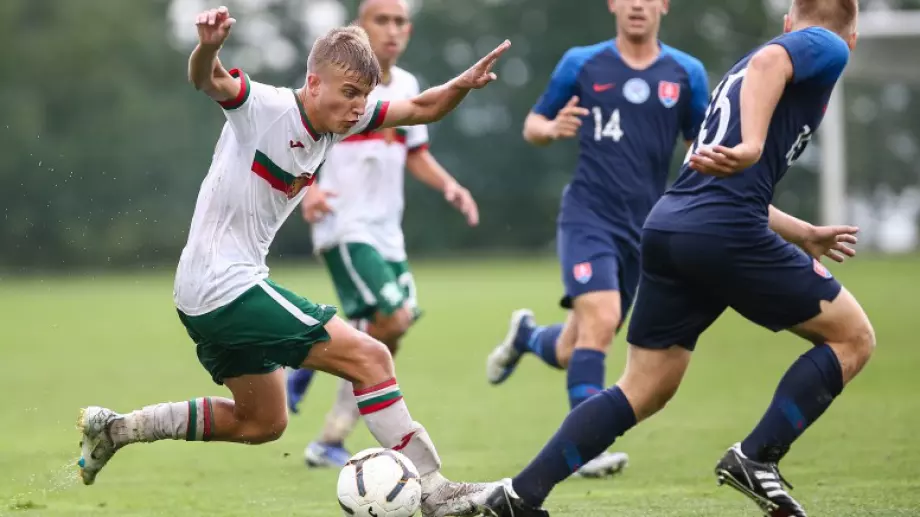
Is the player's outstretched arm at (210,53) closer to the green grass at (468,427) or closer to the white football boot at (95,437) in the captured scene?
the white football boot at (95,437)

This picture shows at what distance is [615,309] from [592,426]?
2.43 metres

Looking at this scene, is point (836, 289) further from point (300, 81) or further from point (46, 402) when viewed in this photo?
point (300, 81)

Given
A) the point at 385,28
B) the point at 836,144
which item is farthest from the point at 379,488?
the point at 836,144

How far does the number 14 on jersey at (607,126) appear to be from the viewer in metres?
7.77

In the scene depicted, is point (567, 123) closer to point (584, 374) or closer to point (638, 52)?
point (638, 52)

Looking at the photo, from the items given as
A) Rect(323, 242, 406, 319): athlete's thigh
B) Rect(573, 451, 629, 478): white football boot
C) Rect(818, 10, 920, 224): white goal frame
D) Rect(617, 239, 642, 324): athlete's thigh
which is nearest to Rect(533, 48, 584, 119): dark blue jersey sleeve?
Rect(617, 239, 642, 324): athlete's thigh

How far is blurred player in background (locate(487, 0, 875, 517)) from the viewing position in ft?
15.8

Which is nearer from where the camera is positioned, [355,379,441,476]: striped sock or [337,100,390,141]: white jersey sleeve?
[355,379,441,476]: striped sock

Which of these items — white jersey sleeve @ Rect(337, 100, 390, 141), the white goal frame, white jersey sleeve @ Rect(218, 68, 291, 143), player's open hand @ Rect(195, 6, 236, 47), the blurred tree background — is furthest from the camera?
the blurred tree background

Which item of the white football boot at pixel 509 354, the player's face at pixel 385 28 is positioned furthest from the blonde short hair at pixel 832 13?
the white football boot at pixel 509 354

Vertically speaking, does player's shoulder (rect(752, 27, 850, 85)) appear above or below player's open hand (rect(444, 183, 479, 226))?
above

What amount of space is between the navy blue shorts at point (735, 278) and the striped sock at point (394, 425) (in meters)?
1.11

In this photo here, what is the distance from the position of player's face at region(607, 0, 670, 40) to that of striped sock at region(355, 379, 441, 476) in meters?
3.14

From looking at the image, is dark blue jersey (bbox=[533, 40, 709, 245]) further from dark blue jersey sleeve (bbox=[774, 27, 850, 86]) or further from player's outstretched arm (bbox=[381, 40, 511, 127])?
dark blue jersey sleeve (bbox=[774, 27, 850, 86])
